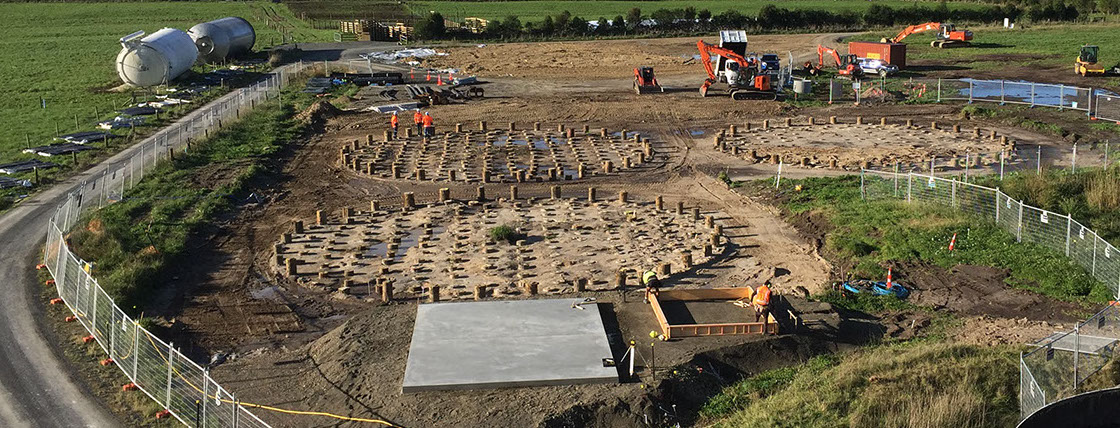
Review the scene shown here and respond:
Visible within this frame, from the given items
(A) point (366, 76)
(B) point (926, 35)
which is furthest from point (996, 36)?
(A) point (366, 76)

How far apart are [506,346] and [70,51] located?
67134 mm

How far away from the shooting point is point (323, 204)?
36000mm

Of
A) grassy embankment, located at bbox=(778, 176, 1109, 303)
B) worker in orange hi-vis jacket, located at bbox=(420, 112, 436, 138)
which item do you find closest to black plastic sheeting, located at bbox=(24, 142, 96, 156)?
worker in orange hi-vis jacket, located at bbox=(420, 112, 436, 138)

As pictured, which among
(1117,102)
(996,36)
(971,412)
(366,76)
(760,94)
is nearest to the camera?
(971,412)

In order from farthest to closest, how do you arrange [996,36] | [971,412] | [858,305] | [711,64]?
[996,36] → [711,64] → [858,305] → [971,412]

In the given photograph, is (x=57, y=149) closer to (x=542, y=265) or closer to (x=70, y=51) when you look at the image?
(x=542, y=265)

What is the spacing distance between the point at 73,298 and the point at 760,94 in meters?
36.4

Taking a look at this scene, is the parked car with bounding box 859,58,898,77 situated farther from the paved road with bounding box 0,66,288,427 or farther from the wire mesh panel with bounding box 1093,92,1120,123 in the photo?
the paved road with bounding box 0,66,288,427

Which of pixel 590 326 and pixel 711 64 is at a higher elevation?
pixel 711 64

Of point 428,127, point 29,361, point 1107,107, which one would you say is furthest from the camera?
point 1107,107

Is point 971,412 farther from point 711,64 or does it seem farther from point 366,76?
point 366,76

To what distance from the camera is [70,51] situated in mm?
78625

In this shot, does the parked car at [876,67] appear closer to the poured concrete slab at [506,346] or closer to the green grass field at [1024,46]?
the green grass field at [1024,46]

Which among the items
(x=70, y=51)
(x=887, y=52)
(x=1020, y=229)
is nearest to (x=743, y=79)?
(x=887, y=52)
